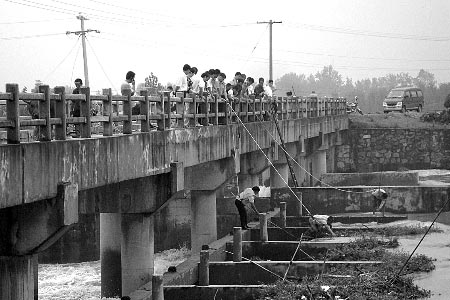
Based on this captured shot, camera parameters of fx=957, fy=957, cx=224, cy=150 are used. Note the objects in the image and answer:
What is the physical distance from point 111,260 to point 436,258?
7974mm

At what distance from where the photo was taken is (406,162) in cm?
5991

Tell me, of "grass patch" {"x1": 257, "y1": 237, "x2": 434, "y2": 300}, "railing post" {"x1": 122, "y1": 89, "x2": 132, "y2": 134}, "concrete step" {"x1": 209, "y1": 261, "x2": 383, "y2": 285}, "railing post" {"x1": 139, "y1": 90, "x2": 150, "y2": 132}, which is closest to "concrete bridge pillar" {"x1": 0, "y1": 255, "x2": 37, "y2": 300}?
"railing post" {"x1": 122, "y1": 89, "x2": 132, "y2": 134}

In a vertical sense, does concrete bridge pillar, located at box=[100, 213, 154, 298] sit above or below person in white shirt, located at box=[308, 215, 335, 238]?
above

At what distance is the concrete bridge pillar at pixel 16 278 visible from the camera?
13.5m

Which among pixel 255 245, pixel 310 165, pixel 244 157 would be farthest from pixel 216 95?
pixel 310 165

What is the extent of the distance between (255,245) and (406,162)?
3421 cm

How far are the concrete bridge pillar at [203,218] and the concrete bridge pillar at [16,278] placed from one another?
574 inches

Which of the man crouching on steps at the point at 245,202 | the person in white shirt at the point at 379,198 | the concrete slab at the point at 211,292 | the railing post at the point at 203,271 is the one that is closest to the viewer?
the concrete slab at the point at 211,292

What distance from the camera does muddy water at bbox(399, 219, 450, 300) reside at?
64.5 feet

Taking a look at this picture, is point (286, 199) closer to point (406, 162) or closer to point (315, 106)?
point (315, 106)

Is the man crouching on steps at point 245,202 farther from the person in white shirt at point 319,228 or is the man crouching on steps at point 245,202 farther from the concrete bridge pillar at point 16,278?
the concrete bridge pillar at point 16,278

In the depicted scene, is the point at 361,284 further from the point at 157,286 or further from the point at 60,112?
the point at 60,112

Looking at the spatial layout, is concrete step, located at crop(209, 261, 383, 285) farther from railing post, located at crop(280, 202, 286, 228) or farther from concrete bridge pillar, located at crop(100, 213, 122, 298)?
railing post, located at crop(280, 202, 286, 228)

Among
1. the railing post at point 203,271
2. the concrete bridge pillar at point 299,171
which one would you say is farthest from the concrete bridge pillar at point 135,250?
the concrete bridge pillar at point 299,171
